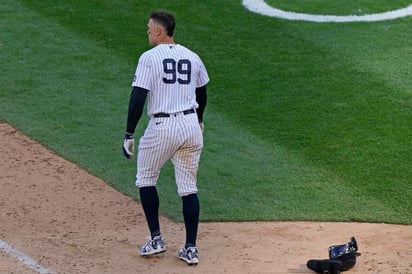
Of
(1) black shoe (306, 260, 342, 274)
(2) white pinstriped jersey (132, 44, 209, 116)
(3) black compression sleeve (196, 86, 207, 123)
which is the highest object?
(2) white pinstriped jersey (132, 44, 209, 116)

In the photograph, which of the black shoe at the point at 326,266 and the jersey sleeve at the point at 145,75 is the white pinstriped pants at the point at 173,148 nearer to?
the jersey sleeve at the point at 145,75

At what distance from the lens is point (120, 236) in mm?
8266

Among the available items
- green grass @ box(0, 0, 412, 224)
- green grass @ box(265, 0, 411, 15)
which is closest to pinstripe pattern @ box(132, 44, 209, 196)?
green grass @ box(0, 0, 412, 224)

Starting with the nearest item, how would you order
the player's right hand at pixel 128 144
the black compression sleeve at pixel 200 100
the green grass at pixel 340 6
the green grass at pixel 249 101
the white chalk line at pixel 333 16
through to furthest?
the player's right hand at pixel 128 144 < the black compression sleeve at pixel 200 100 < the green grass at pixel 249 101 < the white chalk line at pixel 333 16 < the green grass at pixel 340 6

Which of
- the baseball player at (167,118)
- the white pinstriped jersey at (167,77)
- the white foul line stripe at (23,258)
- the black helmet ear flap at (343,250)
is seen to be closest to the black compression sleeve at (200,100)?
the baseball player at (167,118)

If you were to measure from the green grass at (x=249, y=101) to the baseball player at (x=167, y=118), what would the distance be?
3.37ft

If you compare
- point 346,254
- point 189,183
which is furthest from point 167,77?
point 346,254

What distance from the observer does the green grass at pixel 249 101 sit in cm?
929

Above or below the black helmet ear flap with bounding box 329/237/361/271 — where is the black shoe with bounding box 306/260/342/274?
below

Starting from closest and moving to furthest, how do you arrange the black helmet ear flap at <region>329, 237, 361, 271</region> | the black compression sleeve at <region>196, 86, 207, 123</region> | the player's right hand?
the black helmet ear flap at <region>329, 237, 361, 271</region> → the player's right hand → the black compression sleeve at <region>196, 86, 207, 123</region>

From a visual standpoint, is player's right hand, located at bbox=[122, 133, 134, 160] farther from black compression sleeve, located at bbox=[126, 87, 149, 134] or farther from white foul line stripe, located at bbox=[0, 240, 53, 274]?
white foul line stripe, located at bbox=[0, 240, 53, 274]

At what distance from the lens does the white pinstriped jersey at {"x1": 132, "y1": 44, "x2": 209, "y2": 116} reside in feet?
24.7

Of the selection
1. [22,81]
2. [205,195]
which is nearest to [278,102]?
[205,195]

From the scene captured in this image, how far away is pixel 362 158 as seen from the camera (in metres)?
9.93
